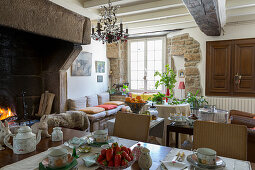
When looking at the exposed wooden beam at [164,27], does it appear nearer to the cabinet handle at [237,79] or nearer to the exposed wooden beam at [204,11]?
the exposed wooden beam at [204,11]

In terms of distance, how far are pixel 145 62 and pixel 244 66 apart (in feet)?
9.27

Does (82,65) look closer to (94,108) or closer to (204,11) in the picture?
(94,108)

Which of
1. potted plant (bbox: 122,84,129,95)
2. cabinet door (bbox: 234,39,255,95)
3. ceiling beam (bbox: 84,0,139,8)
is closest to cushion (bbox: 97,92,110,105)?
potted plant (bbox: 122,84,129,95)

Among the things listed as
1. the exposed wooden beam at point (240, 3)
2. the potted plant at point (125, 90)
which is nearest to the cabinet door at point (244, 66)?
the exposed wooden beam at point (240, 3)

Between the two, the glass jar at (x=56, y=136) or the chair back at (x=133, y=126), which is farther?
the chair back at (x=133, y=126)

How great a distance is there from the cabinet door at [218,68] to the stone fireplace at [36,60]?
12.7ft

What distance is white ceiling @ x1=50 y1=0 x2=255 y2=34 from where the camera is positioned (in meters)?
3.72

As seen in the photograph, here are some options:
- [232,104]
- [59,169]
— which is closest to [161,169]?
[59,169]

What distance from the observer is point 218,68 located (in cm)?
511

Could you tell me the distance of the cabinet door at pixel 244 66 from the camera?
478 cm

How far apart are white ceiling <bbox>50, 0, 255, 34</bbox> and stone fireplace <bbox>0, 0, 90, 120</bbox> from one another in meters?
1.17

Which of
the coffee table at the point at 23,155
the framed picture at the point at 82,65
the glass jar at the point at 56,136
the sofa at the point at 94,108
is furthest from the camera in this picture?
the framed picture at the point at 82,65

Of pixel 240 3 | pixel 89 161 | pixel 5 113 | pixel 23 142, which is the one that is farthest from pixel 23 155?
pixel 240 3

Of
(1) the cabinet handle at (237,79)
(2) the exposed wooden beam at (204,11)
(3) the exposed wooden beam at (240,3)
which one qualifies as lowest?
(1) the cabinet handle at (237,79)
